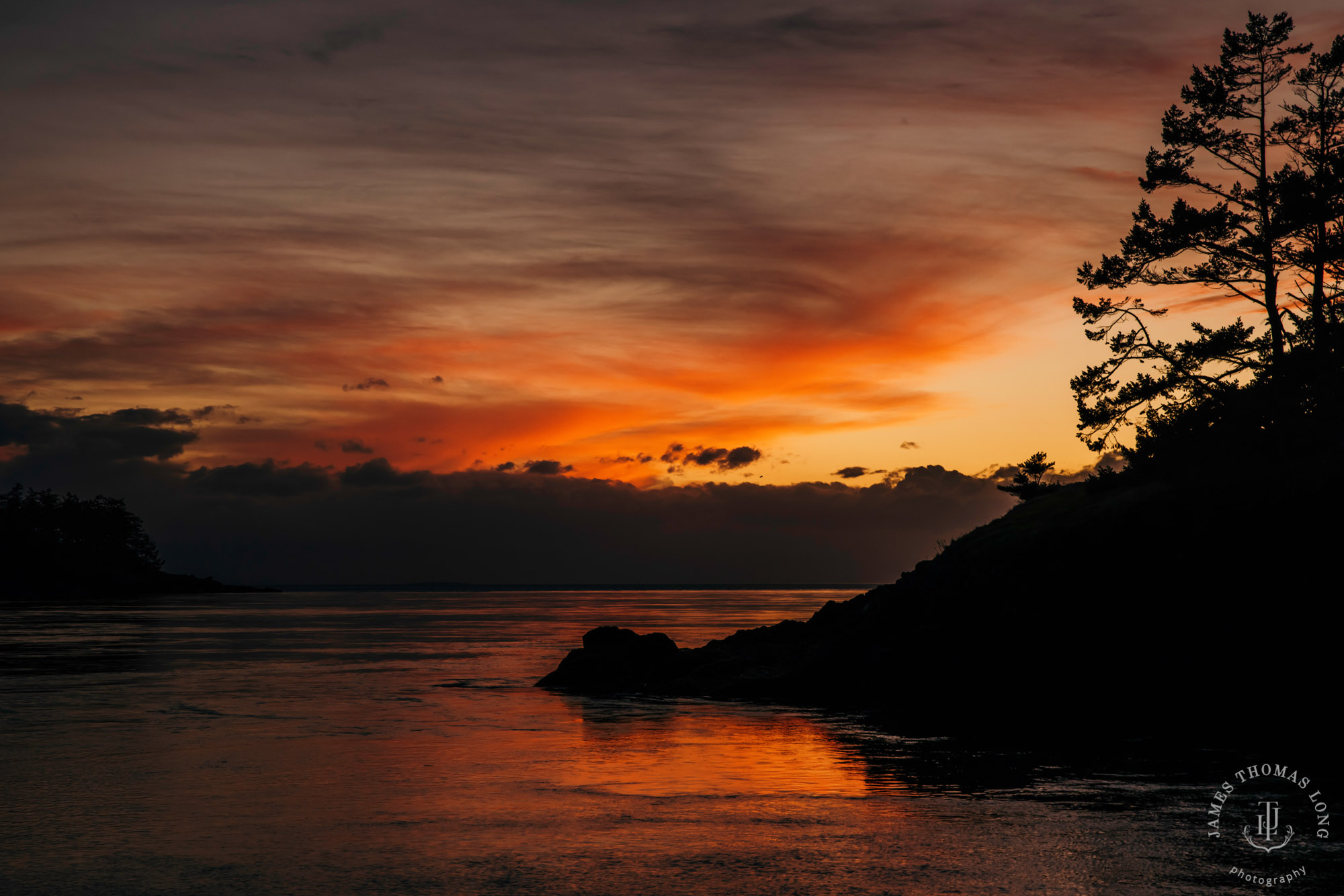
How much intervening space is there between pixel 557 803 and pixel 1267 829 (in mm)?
11145

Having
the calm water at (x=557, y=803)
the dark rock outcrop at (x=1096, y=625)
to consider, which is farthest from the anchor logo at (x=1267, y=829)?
the dark rock outcrop at (x=1096, y=625)

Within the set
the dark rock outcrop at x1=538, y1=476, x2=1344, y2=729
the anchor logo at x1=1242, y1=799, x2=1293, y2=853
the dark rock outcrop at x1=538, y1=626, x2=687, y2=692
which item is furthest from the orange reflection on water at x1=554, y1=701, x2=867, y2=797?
the dark rock outcrop at x1=538, y1=626, x2=687, y2=692

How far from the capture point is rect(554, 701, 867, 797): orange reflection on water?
62.5ft

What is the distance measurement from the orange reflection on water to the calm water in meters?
0.11

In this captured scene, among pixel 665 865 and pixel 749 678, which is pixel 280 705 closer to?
pixel 749 678

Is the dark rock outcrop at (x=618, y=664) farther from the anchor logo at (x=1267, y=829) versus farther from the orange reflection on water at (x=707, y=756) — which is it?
the anchor logo at (x=1267, y=829)

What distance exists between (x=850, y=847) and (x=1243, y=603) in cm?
2001

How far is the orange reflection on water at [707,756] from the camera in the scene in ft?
62.5

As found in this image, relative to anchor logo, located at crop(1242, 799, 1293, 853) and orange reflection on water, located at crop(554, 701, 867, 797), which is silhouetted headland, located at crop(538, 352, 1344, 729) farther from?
anchor logo, located at crop(1242, 799, 1293, 853)

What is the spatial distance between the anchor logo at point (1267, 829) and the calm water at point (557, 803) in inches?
13.5

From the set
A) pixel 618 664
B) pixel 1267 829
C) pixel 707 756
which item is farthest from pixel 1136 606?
pixel 618 664

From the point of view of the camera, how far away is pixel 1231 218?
36.6 meters

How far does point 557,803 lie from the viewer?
17578 mm

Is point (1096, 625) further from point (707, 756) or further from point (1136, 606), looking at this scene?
point (707, 756)
